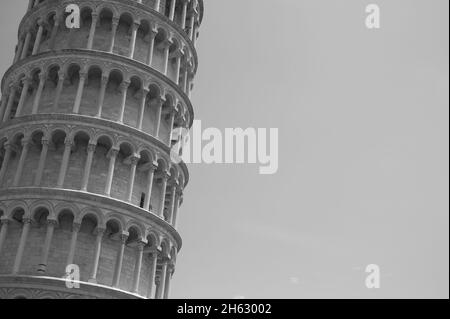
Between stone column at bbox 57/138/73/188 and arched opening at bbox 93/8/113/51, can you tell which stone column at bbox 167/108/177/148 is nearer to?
arched opening at bbox 93/8/113/51

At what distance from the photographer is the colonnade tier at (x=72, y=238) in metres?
29.7

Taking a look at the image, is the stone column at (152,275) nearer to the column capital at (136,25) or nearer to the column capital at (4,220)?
the column capital at (4,220)

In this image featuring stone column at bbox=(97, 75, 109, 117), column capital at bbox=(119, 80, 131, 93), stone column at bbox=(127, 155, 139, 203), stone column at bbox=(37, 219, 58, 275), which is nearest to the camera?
stone column at bbox=(37, 219, 58, 275)

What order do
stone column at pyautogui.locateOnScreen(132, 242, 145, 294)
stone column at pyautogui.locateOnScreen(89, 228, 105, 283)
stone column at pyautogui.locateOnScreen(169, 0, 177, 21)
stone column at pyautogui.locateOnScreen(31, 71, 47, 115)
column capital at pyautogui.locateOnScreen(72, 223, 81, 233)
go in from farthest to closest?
stone column at pyautogui.locateOnScreen(169, 0, 177, 21)
stone column at pyautogui.locateOnScreen(31, 71, 47, 115)
stone column at pyautogui.locateOnScreen(132, 242, 145, 294)
column capital at pyautogui.locateOnScreen(72, 223, 81, 233)
stone column at pyautogui.locateOnScreen(89, 228, 105, 283)

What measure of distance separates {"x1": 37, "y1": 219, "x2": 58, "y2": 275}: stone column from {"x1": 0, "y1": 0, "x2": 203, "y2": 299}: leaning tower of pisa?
0.16 feet

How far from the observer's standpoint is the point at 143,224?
31.7 metres

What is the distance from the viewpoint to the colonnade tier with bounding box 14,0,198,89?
3606 centimetres

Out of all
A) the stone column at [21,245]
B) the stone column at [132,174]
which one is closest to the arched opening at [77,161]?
the stone column at [132,174]

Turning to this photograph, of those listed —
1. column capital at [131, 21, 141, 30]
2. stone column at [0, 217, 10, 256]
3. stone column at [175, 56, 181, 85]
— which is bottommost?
stone column at [0, 217, 10, 256]

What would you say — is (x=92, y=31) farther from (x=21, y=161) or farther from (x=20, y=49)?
(x=21, y=161)

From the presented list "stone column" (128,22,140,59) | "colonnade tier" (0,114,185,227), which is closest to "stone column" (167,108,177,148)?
"colonnade tier" (0,114,185,227)

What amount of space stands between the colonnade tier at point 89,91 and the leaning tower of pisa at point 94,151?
6cm

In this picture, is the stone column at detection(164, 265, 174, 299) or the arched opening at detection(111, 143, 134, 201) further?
the stone column at detection(164, 265, 174, 299)
